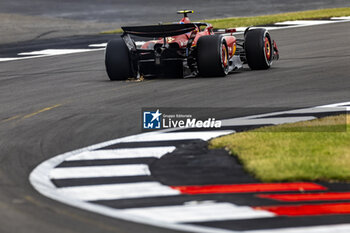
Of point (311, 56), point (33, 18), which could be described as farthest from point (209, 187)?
point (33, 18)

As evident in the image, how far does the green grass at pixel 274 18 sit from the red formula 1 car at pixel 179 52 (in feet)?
42.0

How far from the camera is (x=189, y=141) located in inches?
498

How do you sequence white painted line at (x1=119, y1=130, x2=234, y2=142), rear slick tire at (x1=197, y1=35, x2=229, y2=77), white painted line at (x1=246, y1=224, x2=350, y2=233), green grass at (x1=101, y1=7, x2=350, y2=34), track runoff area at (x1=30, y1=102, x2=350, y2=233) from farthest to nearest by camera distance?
green grass at (x1=101, y1=7, x2=350, y2=34)
rear slick tire at (x1=197, y1=35, x2=229, y2=77)
white painted line at (x1=119, y1=130, x2=234, y2=142)
track runoff area at (x1=30, y1=102, x2=350, y2=233)
white painted line at (x1=246, y1=224, x2=350, y2=233)

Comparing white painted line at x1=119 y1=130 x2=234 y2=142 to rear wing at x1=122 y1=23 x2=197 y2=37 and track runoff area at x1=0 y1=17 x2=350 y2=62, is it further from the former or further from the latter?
track runoff area at x1=0 y1=17 x2=350 y2=62

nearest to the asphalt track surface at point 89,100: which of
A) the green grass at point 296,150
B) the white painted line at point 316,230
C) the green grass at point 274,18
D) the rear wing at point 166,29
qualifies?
the rear wing at point 166,29

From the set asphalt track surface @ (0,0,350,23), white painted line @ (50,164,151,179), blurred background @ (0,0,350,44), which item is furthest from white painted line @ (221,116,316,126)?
asphalt track surface @ (0,0,350,23)

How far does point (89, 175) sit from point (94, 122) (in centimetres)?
404

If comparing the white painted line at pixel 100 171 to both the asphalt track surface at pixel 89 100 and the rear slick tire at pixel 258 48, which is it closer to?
Answer: the asphalt track surface at pixel 89 100

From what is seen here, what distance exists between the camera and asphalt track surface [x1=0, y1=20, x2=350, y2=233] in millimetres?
8922

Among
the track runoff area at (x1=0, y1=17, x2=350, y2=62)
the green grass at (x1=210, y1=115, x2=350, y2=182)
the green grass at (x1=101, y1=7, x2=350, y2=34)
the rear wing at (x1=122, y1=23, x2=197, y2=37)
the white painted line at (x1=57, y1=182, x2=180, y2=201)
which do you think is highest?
the rear wing at (x1=122, y1=23, x2=197, y2=37)

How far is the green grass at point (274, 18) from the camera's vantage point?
33375 mm

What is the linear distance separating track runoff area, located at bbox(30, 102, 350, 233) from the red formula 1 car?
615 cm

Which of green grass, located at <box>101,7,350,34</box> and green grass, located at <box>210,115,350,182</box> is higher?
green grass, located at <box>101,7,350,34</box>

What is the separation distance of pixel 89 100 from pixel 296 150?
6.86m
